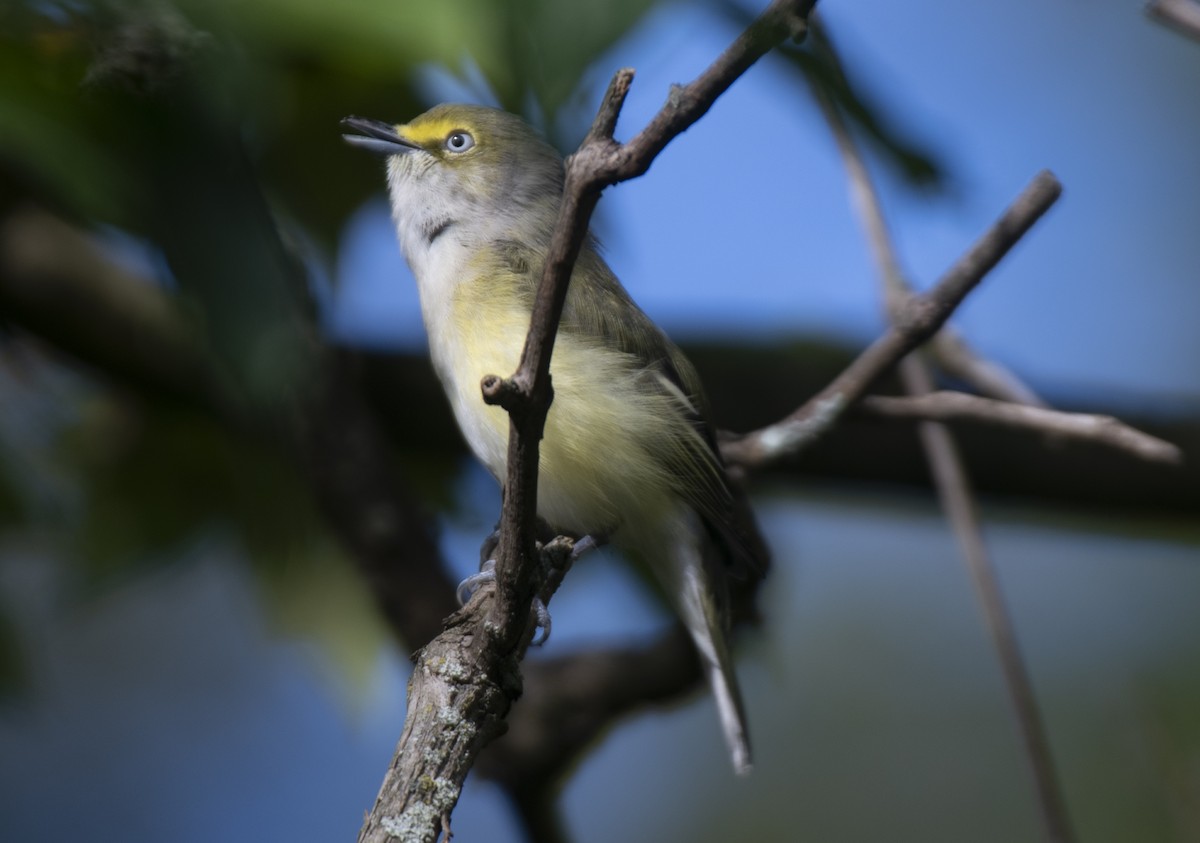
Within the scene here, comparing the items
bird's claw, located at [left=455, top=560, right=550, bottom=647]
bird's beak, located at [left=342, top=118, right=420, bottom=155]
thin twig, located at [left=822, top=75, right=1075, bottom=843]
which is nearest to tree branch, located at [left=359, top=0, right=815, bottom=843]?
bird's claw, located at [left=455, top=560, right=550, bottom=647]

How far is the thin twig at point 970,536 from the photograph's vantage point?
9.30 feet

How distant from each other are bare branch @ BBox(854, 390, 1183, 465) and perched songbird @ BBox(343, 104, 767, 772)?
1.53 feet

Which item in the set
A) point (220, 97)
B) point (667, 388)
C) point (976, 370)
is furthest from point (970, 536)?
point (220, 97)

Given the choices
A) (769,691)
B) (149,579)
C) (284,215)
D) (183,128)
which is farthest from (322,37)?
(769,691)

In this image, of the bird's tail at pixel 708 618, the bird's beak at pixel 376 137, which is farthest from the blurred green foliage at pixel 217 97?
the bird's tail at pixel 708 618

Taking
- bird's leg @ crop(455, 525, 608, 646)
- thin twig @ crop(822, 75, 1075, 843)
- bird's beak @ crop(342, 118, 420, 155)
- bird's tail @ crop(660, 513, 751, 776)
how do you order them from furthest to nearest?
bird's tail @ crop(660, 513, 751, 776) < bird's beak @ crop(342, 118, 420, 155) < thin twig @ crop(822, 75, 1075, 843) < bird's leg @ crop(455, 525, 608, 646)

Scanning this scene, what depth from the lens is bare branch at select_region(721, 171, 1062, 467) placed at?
7.86ft

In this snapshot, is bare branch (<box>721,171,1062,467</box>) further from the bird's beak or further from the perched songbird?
the bird's beak

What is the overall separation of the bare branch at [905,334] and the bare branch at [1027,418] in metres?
0.15

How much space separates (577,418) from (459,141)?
3.38ft

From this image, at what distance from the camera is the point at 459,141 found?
342 centimetres

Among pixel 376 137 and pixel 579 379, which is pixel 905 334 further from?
A: pixel 376 137

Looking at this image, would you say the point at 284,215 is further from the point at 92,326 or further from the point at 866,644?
the point at 866,644

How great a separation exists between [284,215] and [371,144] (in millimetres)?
299
